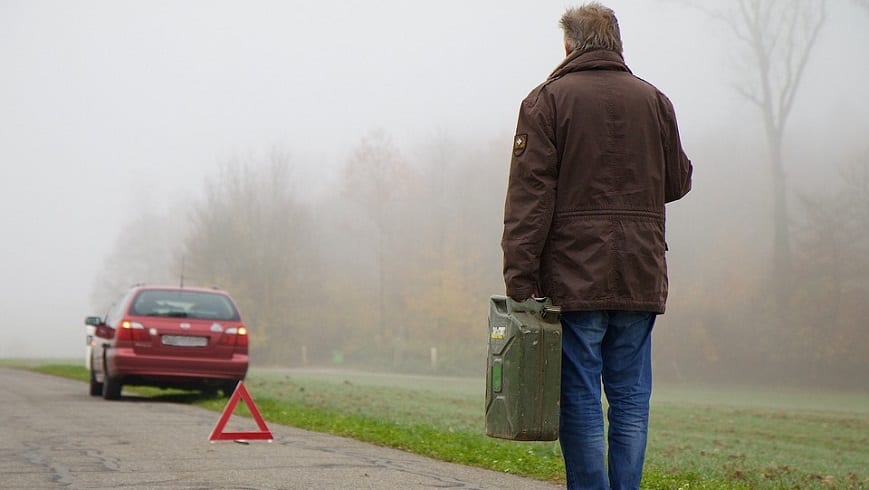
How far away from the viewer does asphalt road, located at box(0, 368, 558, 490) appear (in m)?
8.06

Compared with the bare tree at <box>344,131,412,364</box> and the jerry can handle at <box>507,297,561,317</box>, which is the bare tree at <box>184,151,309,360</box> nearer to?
the bare tree at <box>344,131,412,364</box>

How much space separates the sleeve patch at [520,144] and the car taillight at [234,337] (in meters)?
12.9

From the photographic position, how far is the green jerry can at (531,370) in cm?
466

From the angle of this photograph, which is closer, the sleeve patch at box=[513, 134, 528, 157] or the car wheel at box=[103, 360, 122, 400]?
the sleeve patch at box=[513, 134, 528, 157]

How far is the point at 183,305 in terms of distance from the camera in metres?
17.5

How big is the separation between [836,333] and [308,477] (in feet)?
109

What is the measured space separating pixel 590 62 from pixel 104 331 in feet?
46.9

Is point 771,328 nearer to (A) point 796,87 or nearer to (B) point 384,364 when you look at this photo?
(A) point 796,87

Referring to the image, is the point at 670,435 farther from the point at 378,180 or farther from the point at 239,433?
the point at 378,180

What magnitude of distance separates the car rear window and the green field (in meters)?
1.26

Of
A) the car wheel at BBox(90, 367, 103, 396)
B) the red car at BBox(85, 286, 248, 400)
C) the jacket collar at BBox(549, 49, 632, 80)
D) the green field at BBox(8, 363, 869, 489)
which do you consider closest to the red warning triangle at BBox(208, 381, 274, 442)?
the green field at BBox(8, 363, 869, 489)

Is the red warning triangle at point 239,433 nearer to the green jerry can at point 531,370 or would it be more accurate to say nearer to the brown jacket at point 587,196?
the green jerry can at point 531,370

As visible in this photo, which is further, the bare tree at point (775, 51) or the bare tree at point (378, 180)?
the bare tree at point (378, 180)

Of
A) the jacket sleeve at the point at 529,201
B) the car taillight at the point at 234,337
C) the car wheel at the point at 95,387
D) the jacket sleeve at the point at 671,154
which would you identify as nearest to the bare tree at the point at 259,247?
the car wheel at the point at 95,387
